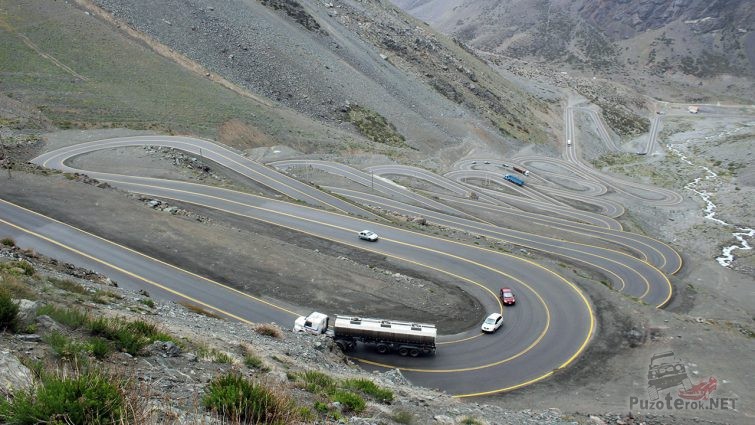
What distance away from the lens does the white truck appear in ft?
81.8

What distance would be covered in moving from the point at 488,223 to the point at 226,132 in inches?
1531

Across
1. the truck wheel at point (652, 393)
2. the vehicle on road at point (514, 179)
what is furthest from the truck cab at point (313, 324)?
the vehicle on road at point (514, 179)

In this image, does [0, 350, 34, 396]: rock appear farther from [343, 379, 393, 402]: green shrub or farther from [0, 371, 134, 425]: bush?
[343, 379, 393, 402]: green shrub

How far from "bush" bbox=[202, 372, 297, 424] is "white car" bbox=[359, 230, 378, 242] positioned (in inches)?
1249

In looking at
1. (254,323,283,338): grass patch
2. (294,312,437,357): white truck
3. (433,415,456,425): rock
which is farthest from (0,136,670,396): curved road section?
Result: (433,415,456,425): rock

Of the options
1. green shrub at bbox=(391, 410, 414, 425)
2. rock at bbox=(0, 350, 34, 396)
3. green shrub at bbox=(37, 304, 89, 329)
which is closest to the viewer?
rock at bbox=(0, 350, 34, 396)

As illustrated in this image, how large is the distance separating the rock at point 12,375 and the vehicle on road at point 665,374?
23.7m

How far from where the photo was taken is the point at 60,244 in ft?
102

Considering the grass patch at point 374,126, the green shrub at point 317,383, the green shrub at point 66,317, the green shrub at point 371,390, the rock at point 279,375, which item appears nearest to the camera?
the green shrub at point 66,317

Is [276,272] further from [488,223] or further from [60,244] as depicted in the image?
[488,223]

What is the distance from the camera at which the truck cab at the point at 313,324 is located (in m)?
25.0

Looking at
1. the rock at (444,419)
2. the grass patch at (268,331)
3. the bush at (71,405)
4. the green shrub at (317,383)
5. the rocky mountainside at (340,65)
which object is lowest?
the grass patch at (268,331)

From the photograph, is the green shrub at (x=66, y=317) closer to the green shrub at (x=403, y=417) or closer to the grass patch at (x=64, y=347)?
the grass patch at (x=64, y=347)

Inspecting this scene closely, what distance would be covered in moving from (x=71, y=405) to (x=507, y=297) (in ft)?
92.6
